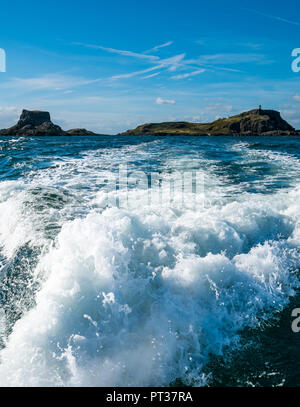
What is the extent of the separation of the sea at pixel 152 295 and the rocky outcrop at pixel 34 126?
452ft

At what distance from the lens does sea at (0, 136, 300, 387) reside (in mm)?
3537

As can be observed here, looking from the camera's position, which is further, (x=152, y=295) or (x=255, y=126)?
(x=255, y=126)

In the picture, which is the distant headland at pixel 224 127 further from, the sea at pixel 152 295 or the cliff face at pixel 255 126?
the sea at pixel 152 295

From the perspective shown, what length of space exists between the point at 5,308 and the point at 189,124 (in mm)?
202178

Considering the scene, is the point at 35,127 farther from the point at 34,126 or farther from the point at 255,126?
the point at 255,126

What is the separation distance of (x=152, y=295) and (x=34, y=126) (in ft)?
526

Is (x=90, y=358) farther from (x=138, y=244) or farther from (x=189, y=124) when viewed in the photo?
(x=189, y=124)

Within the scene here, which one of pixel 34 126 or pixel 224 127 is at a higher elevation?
pixel 34 126

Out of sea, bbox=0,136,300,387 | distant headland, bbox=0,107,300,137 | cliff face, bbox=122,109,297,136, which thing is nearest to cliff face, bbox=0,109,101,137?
distant headland, bbox=0,107,300,137

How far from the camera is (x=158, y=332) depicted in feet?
13.1

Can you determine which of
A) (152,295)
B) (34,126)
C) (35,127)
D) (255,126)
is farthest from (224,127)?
(152,295)

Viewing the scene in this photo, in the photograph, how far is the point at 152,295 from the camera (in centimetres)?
454

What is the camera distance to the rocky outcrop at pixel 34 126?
13170 centimetres

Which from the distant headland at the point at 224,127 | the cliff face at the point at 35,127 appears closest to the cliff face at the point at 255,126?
the distant headland at the point at 224,127
